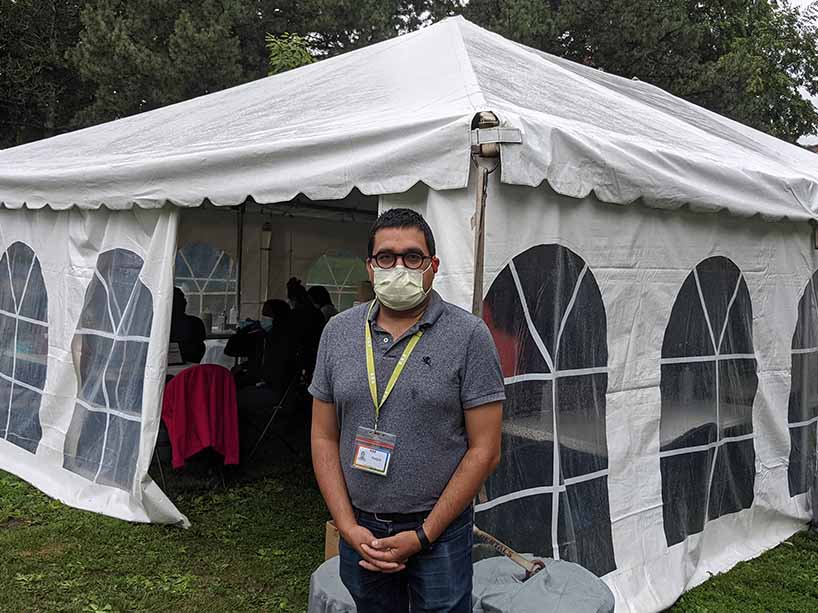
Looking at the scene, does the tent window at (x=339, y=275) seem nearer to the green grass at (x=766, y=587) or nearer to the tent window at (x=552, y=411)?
the green grass at (x=766, y=587)

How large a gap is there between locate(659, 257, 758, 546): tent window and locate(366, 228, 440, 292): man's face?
2.04 meters

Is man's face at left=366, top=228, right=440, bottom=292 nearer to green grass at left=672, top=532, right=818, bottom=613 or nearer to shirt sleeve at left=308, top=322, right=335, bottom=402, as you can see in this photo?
shirt sleeve at left=308, top=322, right=335, bottom=402

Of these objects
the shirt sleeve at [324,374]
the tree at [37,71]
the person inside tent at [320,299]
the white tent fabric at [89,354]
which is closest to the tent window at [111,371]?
the white tent fabric at [89,354]

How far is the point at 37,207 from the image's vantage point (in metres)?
4.88

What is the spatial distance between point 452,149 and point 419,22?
17199 mm

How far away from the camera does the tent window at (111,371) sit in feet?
13.9

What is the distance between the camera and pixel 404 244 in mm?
1906

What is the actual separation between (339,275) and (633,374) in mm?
7483

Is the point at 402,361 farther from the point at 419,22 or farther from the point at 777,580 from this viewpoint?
the point at 419,22

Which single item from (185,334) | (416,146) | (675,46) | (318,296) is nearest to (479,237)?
(416,146)

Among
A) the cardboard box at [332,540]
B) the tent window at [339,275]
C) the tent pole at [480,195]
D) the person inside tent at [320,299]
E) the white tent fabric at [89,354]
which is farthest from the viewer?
the tent window at [339,275]

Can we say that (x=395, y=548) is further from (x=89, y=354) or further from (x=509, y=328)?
(x=89, y=354)

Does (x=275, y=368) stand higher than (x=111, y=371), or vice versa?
(x=111, y=371)

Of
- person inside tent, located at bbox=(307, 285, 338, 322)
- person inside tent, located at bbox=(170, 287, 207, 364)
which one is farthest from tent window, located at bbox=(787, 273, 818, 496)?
person inside tent, located at bbox=(307, 285, 338, 322)
